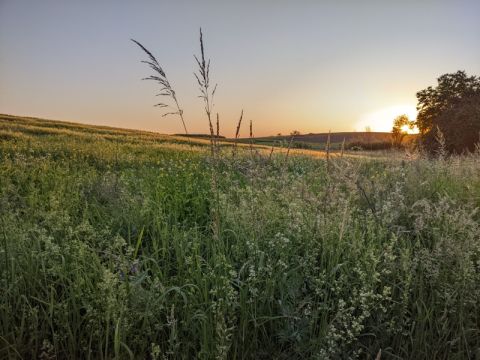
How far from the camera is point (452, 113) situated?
2509 cm

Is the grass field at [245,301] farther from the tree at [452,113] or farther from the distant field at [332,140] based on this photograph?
the tree at [452,113]

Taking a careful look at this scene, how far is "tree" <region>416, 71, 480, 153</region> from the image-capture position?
2350 centimetres

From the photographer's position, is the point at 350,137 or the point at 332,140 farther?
the point at 332,140

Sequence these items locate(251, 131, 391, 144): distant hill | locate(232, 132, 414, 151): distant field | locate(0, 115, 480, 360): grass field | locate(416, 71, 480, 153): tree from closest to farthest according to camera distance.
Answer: locate(0, 115, 480, 360): grass field → locate(232, 132, 414, 151): distant field → locate(251, 131, 391, 144): distant hill → locate(416, 71, 480, 153): tree

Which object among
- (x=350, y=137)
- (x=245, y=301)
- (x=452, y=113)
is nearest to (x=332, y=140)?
(x=452, y=113)

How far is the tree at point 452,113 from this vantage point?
2350cm

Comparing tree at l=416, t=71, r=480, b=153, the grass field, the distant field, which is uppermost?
tree at l=416, t=71, r=480, b=153

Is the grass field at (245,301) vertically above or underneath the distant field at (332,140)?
underneath

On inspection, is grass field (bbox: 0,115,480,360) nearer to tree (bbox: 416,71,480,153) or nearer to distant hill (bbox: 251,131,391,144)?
distant hill (bbox: 251,131,391,144)

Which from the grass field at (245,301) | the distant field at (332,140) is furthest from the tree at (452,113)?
the grass field at (245,301)

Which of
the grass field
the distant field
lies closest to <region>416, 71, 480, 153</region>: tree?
the distant field

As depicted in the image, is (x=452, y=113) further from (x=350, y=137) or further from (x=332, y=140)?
(x=332, y=140)

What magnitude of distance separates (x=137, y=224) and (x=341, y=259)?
2.25 metres

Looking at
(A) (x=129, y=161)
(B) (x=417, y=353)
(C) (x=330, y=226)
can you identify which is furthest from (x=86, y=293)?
(A) (x=129, y=161)
